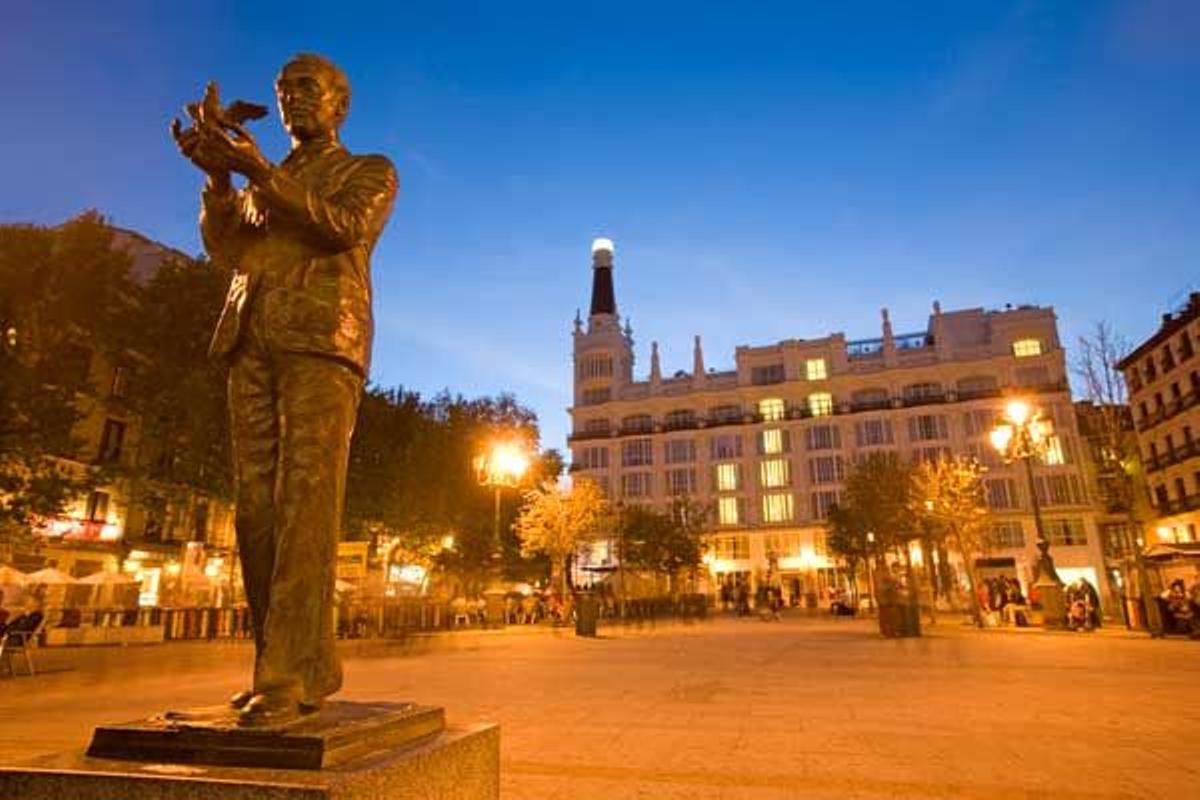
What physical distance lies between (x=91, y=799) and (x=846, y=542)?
44.0 metres

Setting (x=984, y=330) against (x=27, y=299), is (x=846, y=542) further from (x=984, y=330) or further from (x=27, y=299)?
(x=27, y=299)

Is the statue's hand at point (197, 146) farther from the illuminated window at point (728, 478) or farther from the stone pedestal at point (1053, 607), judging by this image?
the illuminated window at point (728, 478)

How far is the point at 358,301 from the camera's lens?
278 centimetres

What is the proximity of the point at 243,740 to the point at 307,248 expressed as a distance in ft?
5.63

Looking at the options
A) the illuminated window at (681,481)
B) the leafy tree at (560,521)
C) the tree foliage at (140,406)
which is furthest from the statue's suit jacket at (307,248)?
the illuminated window at (681,481)

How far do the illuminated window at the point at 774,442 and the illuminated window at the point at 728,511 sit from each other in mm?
5076

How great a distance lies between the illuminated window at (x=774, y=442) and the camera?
204 feet

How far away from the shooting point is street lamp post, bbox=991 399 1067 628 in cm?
1930

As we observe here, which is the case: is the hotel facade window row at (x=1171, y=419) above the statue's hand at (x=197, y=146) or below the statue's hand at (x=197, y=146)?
above

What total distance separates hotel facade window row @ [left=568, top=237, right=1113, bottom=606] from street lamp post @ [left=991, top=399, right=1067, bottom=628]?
34.2 metres

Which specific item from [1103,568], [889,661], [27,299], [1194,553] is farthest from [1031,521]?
[27,299]

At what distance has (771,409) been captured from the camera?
63.8m

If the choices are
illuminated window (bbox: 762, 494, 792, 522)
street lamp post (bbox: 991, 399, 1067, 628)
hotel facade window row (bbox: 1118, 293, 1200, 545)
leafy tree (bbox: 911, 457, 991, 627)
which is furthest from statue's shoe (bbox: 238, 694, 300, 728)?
illuminated window (bbox: 762, 494, 792, 522)

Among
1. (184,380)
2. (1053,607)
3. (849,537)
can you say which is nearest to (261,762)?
(1053,607)
